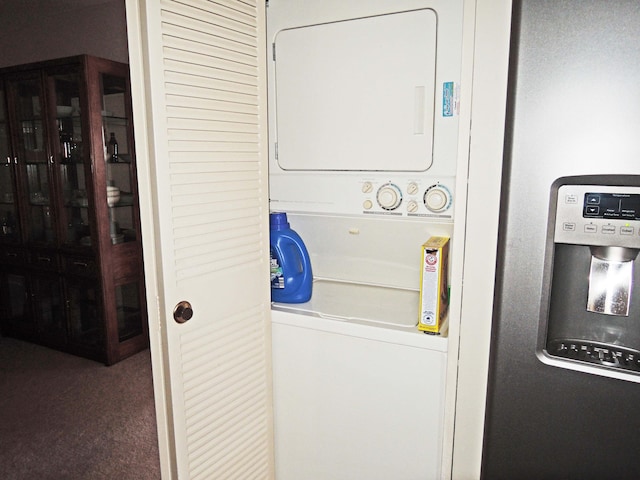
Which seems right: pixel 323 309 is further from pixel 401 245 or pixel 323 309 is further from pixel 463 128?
pixel 463 128

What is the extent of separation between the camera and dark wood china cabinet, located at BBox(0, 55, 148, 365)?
2.89 meters

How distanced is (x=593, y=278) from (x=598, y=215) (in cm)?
15

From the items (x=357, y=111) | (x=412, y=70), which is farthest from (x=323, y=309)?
(x=412, y=70)

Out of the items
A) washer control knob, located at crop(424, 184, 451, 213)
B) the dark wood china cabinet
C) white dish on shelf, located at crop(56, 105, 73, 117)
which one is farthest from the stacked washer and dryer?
white dish on shelf, located at crop(56, 105, 73, 117)

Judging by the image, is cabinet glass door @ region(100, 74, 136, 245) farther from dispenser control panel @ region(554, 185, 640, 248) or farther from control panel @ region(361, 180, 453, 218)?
dispenser control panel @ region(554, 185, 640, 248)

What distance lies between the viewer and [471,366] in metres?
1.21

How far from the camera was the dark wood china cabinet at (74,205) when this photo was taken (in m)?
2.89

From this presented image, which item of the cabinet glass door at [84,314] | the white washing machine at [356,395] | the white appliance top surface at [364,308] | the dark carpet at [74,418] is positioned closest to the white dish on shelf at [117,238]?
the cabinet glass door at [84,314]

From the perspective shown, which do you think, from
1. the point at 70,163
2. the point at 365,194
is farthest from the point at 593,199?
the point at 70,163

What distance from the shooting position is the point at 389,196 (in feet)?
4.39

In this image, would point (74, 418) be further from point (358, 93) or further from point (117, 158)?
point (358, 93)

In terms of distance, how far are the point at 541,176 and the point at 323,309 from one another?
791 millimetres

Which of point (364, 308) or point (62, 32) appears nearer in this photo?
point (364, 308)

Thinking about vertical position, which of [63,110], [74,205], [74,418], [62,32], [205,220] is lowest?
[74,418]
